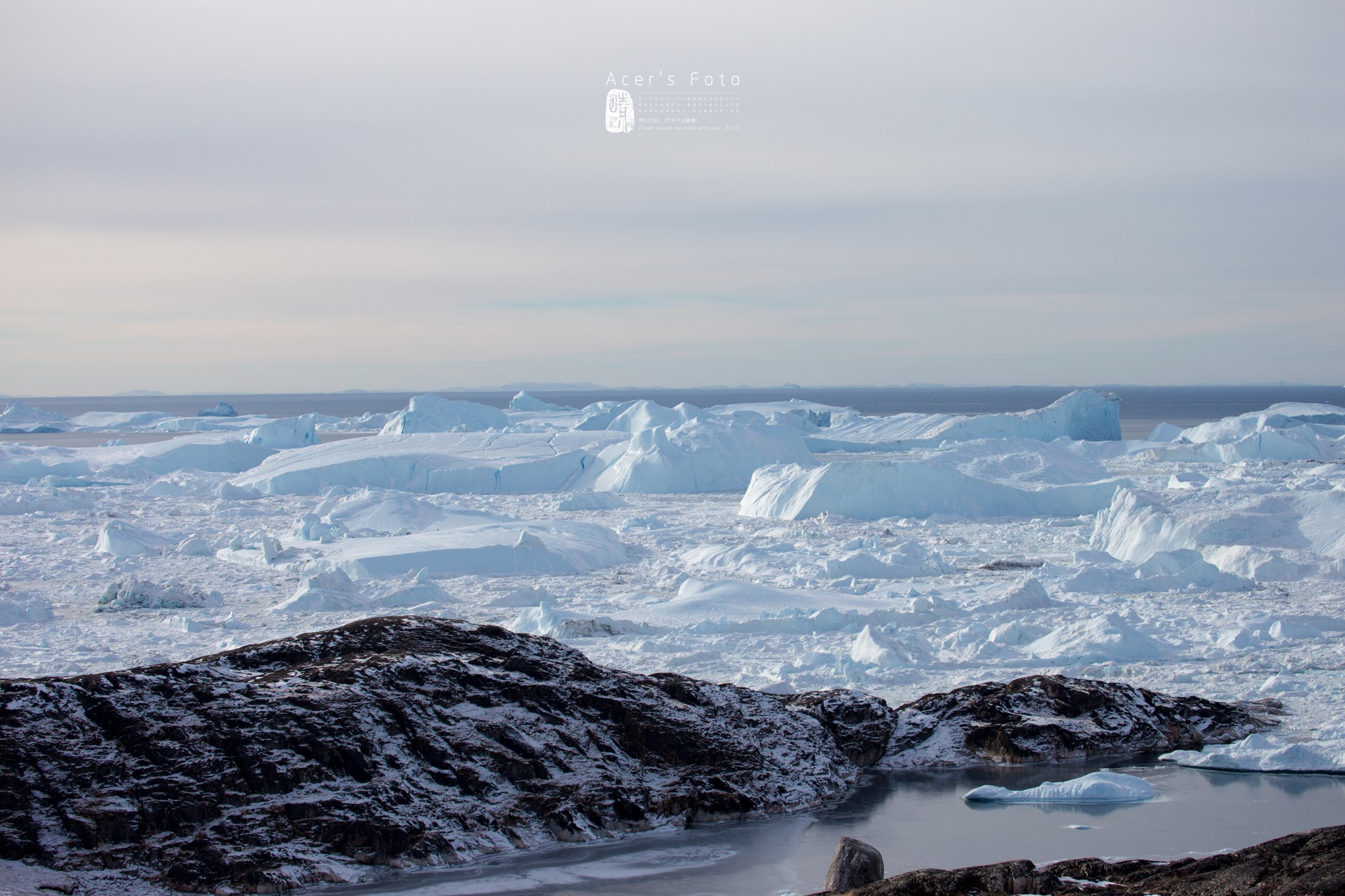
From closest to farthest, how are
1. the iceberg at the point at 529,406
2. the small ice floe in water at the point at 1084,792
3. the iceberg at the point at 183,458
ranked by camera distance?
the small ice floe in water at the point at 1084,792 < the iceberg at the point at 183,458 < the iceberg at the point at 529,406

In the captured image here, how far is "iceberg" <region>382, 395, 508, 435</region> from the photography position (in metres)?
38.3

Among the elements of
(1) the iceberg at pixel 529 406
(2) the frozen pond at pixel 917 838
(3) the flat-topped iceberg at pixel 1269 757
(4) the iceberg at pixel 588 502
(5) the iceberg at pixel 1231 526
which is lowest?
(2) the frozen pond at pixel 917 838

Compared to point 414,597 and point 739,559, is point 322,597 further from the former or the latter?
point 739,559

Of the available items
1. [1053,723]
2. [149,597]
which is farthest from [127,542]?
[1053,723]

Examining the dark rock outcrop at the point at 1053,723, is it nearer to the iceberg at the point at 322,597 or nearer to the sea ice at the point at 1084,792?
the sea ice at the point at 1084,792

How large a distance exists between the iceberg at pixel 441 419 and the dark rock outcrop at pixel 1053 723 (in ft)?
101

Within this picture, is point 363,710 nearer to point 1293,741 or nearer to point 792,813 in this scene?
point 792,813

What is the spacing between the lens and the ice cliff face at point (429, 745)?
5.41m

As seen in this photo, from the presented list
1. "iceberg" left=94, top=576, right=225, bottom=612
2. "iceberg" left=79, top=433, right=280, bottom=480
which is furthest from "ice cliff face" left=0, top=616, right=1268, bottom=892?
"iceberg" left=79, top=433, right=280, bottom=480

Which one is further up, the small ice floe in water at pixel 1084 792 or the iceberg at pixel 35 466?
the iceberg at pixel 35 466

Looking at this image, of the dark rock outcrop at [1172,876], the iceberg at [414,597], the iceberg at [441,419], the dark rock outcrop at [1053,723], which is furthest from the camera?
the iceberg at [441,419]

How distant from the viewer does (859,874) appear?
16.0 feet

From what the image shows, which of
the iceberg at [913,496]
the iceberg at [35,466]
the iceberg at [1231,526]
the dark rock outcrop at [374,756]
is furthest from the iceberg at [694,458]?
the dark rock outcrop at [374,756]

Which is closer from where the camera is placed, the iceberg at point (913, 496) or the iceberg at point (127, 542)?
the iceberg at point (127, 542)
